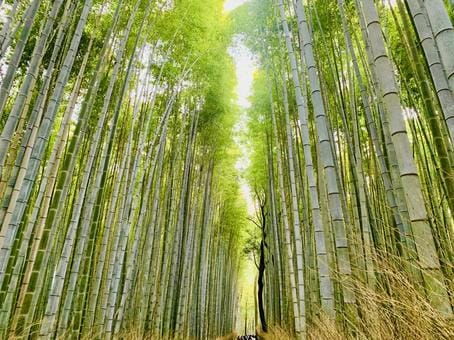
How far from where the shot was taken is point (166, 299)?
514 centimetres

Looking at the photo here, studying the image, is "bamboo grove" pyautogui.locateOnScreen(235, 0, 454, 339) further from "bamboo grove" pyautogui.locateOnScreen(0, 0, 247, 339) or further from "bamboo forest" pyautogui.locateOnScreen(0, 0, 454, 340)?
"bamboo grove" pyautogui.locateOnScreen(0, 0, 247, 339)

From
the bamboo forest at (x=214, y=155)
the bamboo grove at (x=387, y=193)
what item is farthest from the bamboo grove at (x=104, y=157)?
the bamboo grove at (x=387, y=193)

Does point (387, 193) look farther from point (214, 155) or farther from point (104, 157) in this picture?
point (214, 155)

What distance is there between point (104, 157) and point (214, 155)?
13.4 feet

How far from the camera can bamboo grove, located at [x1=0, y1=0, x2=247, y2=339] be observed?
2.45 meters

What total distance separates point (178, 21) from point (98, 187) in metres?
2.65

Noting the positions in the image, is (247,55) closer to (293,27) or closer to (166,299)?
(293,27)

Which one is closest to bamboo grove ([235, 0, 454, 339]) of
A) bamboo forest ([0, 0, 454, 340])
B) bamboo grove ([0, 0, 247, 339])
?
bamboo forest ([0, 0, 454, 340])

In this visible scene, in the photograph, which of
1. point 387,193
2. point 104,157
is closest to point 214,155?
point 104,157

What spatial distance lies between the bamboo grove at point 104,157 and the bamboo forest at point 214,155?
0.03 metres

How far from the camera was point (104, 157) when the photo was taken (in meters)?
3.17

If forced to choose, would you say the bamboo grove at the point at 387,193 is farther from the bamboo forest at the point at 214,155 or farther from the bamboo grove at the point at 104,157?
the bamboo grove at the point at 104,157

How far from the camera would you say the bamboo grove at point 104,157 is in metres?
2.45

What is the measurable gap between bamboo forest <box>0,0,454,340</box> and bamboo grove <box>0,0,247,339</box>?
28mm
